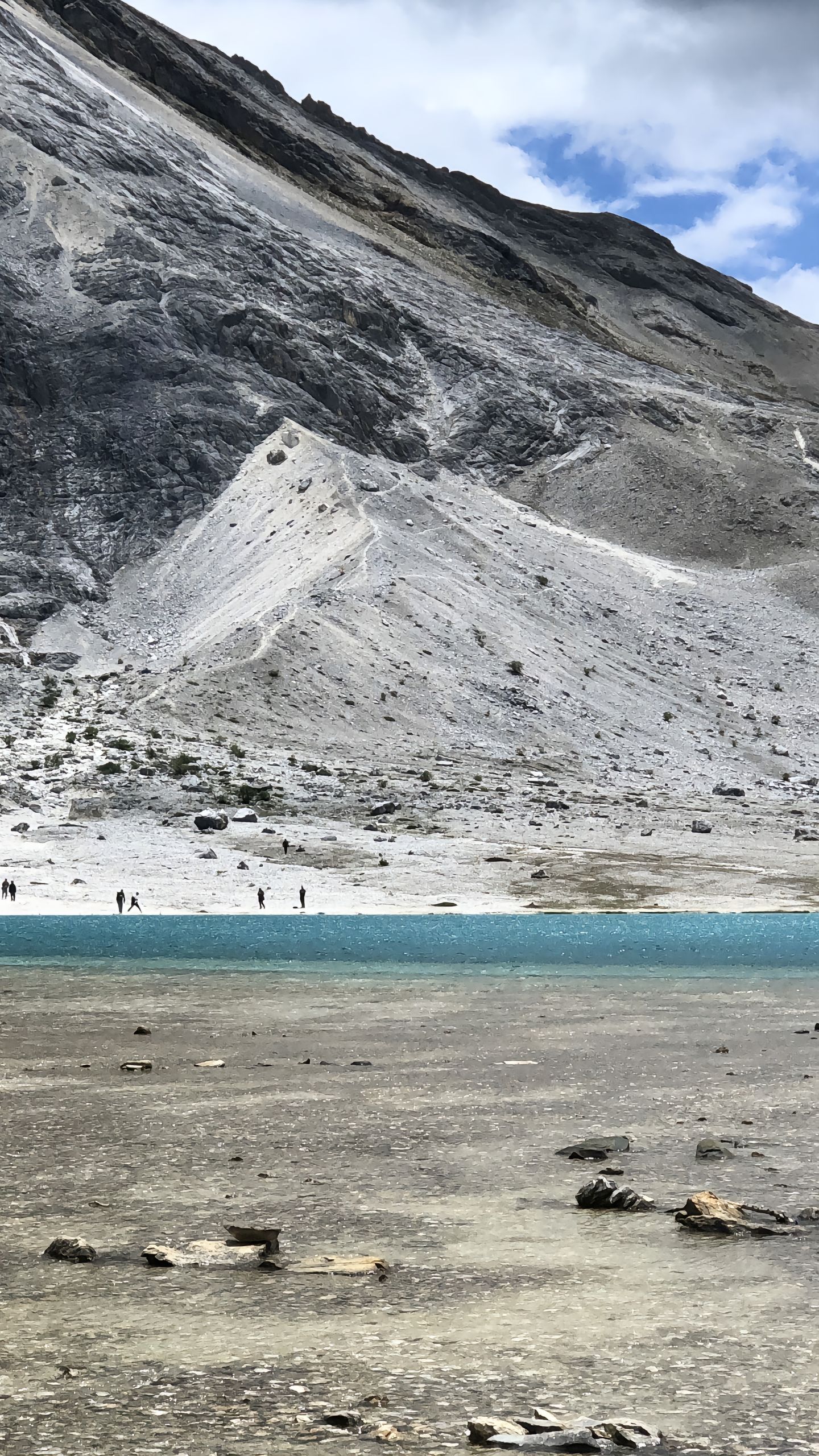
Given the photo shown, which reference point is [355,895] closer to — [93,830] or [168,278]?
[93,830]

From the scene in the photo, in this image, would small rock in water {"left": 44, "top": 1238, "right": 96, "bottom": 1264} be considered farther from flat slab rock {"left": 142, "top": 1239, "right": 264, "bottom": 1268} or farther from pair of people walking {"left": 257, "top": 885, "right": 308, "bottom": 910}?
pair of people walking {"left": 257, "top": 885, "right": 308, "bottom": 910}

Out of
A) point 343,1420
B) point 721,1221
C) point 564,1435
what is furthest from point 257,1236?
point 564,1435

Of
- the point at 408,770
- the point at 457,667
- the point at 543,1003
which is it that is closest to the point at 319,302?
the point at 457,667

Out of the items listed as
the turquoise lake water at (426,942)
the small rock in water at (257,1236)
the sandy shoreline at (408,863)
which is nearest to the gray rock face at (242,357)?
the sandy shoreline at (408,863)

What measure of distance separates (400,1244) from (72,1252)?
2.12m

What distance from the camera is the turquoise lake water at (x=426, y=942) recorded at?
31.4 meters

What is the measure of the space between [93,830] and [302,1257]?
4943cm

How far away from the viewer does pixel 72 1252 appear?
27.9ft

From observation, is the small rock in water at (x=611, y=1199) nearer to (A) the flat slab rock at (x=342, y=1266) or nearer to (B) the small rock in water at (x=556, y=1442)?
(A) the flat slab rock at (x=342, y=1266)

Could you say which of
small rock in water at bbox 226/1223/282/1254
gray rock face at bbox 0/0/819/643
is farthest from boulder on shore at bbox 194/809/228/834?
small rock in water at bbox 226/1223/282/1254

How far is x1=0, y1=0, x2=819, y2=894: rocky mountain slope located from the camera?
71.2m

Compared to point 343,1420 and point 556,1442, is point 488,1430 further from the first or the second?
point 343,1420

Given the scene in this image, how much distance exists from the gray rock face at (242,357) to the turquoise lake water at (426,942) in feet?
172

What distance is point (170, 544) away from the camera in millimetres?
98625
